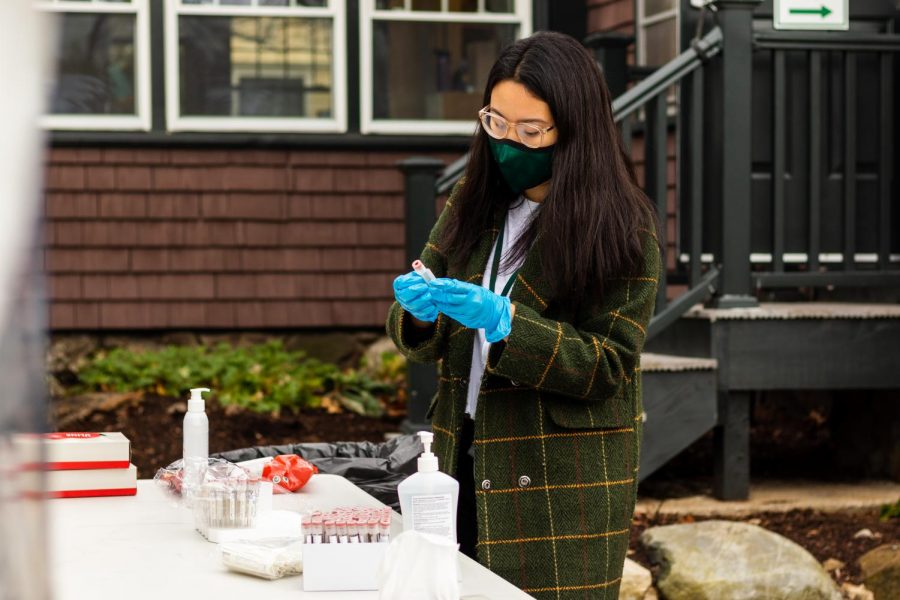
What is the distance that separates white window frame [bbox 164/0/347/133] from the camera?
8055 mm

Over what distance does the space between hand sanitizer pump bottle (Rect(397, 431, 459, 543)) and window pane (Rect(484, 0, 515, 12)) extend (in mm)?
6959

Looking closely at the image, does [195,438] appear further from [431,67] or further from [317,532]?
[431,67]

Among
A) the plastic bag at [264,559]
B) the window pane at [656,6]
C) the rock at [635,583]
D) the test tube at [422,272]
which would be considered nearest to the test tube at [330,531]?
the plastic bag at [264,559]

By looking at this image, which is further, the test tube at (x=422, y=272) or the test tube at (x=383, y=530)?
the test tube at (x=422, y=272)

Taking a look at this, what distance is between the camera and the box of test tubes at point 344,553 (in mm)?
1882

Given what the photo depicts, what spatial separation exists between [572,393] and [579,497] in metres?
0.21

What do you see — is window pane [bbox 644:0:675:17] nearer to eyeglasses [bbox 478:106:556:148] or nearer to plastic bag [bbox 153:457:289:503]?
eyeglasses [bbox 478:106:556:148]

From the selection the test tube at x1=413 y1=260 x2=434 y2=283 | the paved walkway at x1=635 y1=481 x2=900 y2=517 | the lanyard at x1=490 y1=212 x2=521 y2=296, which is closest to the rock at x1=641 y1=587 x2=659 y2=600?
the paved walkway at x1=635 y1=481 x2=900 y2=517

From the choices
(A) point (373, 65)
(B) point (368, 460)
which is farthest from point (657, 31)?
(B) point (368, 460)

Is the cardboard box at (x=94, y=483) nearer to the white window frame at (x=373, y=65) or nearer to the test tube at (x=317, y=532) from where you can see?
the test tube at (x=317, y=532)

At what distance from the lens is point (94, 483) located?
267 centimetres

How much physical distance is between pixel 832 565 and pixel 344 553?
337 centimetres

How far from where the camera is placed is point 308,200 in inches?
321

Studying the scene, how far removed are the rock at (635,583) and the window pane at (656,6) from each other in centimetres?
428
